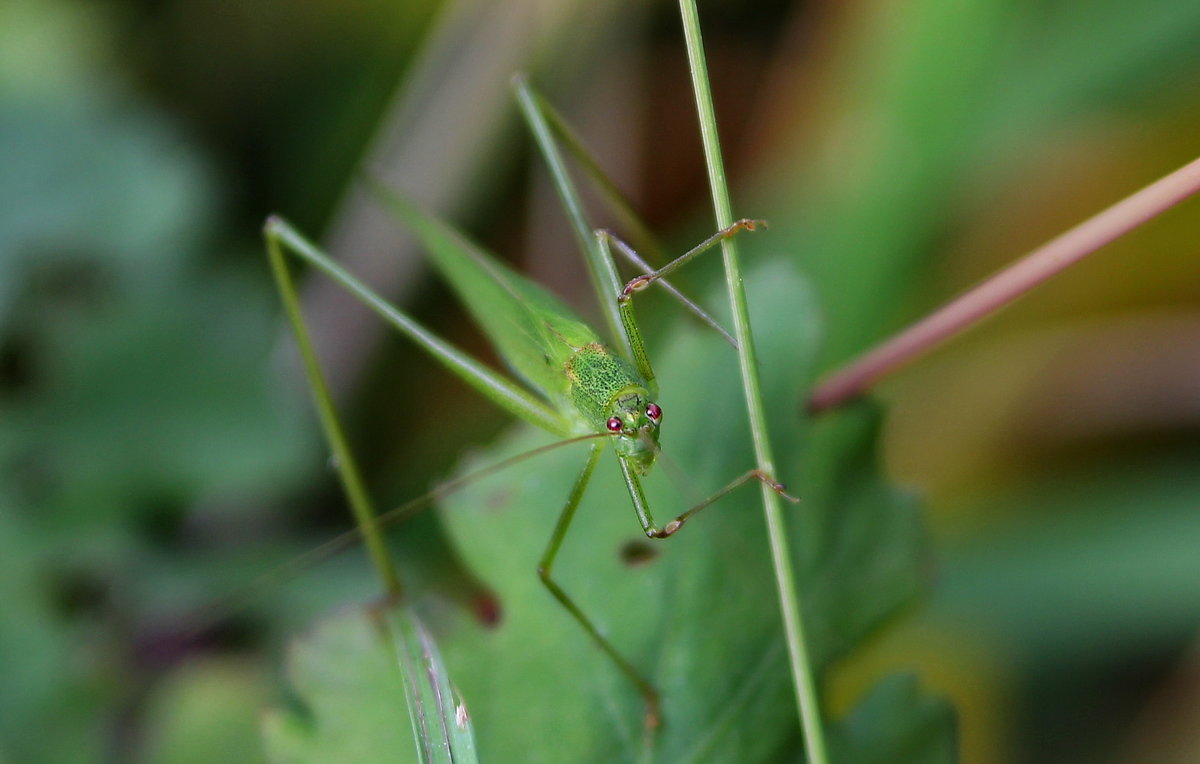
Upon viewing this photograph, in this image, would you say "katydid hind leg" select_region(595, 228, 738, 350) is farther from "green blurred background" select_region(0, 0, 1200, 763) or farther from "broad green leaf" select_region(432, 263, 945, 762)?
"green blurred background" select_region(0, 0, 1200, 763)

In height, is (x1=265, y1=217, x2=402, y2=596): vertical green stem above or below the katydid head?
above

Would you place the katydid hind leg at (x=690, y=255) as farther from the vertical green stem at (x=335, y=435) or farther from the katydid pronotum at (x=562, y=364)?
the vertical green stem at (x=335, y=435)

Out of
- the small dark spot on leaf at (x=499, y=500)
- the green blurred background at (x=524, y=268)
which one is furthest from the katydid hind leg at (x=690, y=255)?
the green blurred background at (x=524, y=268)

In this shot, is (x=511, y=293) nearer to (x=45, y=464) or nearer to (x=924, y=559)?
(x=924, y=559)

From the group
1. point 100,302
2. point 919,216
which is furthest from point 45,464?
point 919,216

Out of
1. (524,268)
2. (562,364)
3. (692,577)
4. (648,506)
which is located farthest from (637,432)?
(524,268)

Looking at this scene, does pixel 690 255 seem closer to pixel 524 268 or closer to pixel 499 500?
pixel 499 500

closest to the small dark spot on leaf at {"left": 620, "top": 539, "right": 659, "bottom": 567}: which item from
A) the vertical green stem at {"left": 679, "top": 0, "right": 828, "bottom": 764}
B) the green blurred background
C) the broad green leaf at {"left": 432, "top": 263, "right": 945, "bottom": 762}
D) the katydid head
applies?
the broad green leaf at {"left": 432, "top": 263, "right": 945, "bottom": 762}
